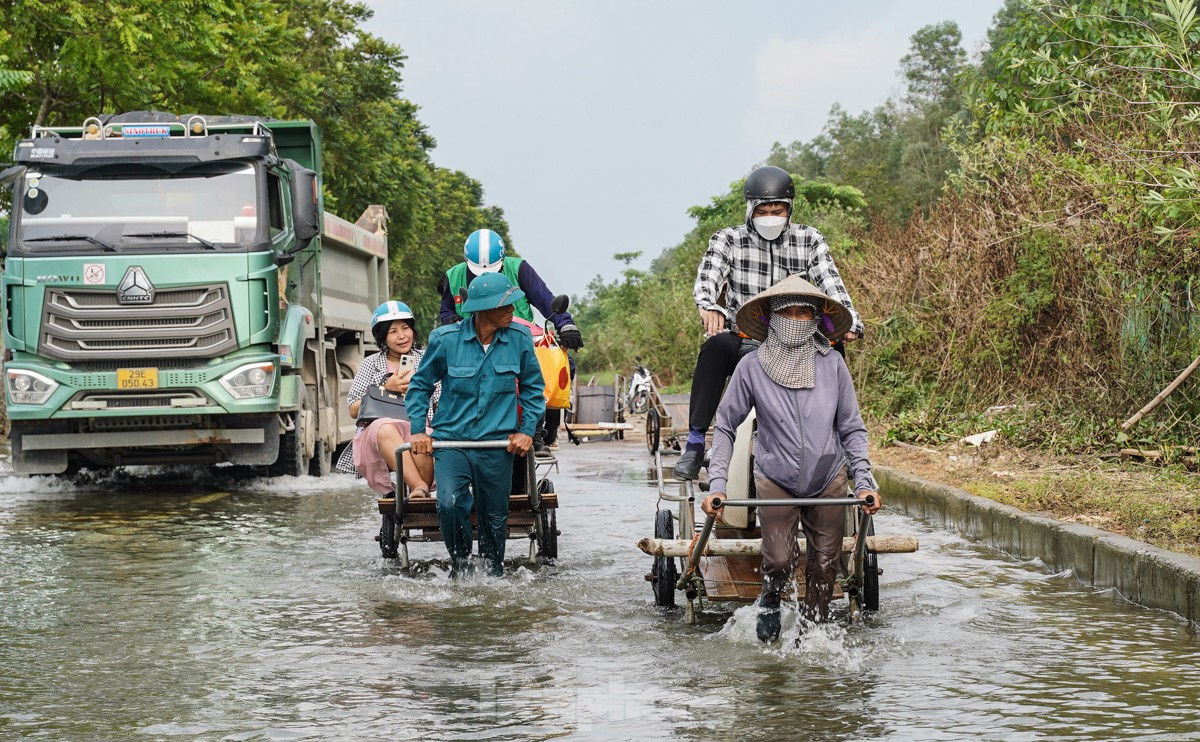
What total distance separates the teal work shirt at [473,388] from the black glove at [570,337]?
0.48 m

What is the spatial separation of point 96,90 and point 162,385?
10.2 meters

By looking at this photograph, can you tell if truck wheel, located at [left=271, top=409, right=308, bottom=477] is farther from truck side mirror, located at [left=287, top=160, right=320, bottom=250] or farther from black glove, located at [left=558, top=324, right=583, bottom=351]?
black glove, located at [left=558, top=324, right=583, bottom=351]

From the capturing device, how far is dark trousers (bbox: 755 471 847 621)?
22.2 ft

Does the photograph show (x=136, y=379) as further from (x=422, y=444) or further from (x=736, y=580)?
(x=736, y=580)

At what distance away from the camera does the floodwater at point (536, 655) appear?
5.48 metres

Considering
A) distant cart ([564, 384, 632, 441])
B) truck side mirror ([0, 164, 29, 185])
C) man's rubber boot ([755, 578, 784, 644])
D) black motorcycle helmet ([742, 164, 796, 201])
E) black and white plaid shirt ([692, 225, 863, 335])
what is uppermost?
truck side mirror ([0, 164, 29, 185])

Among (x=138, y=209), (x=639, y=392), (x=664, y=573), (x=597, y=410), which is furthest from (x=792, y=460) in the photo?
(x=639, y=392)

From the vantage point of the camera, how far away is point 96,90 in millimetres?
22719

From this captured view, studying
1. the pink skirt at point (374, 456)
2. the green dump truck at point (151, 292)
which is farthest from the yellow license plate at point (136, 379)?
the pink skirt at point (374, 456)

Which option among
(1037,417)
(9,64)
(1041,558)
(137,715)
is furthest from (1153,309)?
(9,64)

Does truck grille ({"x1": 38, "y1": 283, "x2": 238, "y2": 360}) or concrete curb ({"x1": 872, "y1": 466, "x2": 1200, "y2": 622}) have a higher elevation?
truck grille ({"x1": 38, "y1": 283, "x2": 238, "y2": 360})

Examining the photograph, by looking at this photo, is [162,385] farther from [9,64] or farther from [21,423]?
[9,64]

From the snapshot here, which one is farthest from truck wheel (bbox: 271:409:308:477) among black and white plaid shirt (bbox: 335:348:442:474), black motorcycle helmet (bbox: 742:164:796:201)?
black motorcycle helmet (bbox: 742:164:796:201)

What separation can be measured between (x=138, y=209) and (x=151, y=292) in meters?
0.84
